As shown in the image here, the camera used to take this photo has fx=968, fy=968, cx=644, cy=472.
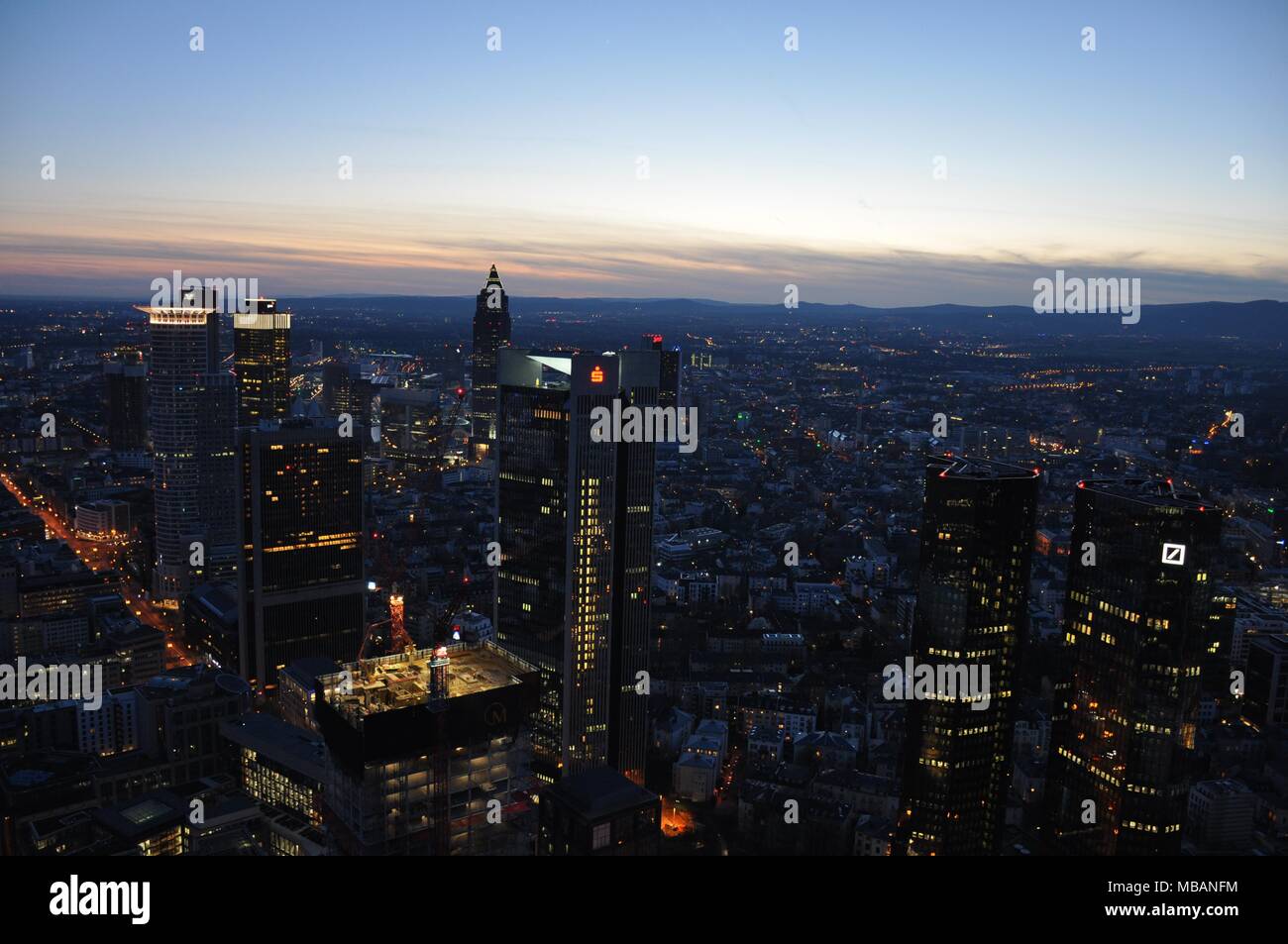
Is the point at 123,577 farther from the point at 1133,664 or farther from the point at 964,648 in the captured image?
the point at 1133,664

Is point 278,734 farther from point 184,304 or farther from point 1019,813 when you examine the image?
point 184,304

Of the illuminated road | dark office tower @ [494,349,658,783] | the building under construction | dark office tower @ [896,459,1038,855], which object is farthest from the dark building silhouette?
the illuminated road

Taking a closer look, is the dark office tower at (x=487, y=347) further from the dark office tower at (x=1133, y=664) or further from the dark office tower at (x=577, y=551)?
the dark office tower at (x=1133, y=664)

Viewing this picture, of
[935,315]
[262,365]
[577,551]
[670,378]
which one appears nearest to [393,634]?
[577,551]

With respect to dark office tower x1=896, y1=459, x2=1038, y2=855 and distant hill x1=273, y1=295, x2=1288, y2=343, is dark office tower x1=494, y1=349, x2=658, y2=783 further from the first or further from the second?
distant hill x1=273, y1=295, x2=1288, y2=343

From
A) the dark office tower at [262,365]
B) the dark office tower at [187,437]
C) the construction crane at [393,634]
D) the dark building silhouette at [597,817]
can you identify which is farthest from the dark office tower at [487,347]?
the dark building silhouette at [597,817]
